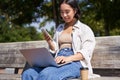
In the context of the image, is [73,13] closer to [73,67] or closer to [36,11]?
[73,67]

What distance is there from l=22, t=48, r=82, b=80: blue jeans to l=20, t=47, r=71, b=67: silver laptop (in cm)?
5

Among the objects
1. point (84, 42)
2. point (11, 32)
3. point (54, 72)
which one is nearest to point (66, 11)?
point (84, 42)

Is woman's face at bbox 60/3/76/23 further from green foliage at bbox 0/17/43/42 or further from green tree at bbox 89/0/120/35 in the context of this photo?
green foliage at bbox 0/17/43/42

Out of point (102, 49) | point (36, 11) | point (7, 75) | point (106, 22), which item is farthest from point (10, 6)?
point (102, 49)

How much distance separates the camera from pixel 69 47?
390 cm

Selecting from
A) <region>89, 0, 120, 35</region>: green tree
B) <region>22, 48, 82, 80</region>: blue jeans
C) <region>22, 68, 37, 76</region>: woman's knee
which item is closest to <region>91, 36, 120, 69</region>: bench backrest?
<region>22, 48, 82, 80</region>: blue jeans

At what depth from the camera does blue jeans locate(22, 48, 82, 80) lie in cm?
349

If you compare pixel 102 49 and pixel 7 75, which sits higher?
pixel 102 49

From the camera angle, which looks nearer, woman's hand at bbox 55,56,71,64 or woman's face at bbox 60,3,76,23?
woman's hand at bbox 55,56,71,64

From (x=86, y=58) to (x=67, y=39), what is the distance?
305 millimetres

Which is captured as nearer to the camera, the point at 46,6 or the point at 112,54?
the point at 112,54

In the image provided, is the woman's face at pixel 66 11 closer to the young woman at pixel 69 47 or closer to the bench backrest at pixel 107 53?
the young woman at pixel 69 47

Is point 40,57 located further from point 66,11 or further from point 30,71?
point 66,11

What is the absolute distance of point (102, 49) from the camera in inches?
169
